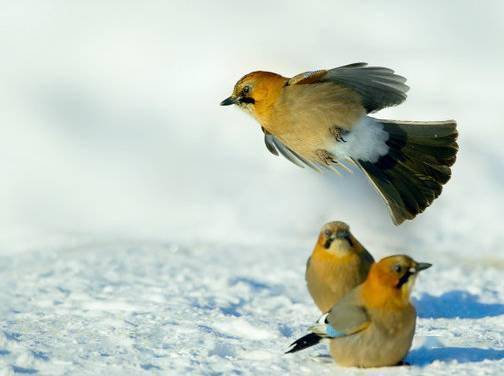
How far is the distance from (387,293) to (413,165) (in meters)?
1.31

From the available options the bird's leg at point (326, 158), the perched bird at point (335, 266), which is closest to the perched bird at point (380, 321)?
the perched bird at point (335, 266)

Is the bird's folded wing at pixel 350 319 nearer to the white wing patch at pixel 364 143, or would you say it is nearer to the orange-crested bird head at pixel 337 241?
the orange-crested bird head at pixel 337 241

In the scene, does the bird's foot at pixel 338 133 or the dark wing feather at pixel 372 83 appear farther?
the bird's foot at pixel 338 133

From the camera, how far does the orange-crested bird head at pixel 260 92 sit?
528cm

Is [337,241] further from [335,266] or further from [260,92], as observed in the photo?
[260,92]

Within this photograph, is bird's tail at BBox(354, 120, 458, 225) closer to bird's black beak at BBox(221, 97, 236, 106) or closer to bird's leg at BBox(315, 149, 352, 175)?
bird's leg at BBox(315, 149, 352, 175)

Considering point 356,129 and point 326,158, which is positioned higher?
point 356,129

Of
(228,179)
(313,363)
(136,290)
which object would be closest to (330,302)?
(313,363)

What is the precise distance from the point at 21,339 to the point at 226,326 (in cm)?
108

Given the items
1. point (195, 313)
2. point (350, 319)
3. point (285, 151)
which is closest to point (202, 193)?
point (195, 313)

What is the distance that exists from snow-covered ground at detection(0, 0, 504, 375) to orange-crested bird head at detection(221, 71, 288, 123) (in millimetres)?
1151

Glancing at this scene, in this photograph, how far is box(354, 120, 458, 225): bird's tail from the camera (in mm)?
5469

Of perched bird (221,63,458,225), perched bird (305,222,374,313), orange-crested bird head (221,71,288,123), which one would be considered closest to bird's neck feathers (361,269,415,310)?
perched bird (305,222,374,313)

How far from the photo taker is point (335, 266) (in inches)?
211
